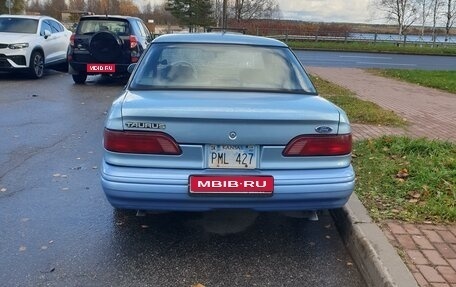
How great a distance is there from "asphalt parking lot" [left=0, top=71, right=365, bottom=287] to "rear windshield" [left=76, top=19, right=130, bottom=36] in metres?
7.38

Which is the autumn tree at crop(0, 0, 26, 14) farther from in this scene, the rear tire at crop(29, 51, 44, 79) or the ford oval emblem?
the ford oval emblem

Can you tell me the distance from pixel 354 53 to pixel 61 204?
3024cm

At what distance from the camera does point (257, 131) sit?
313cm

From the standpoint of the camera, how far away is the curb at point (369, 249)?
9.61ft

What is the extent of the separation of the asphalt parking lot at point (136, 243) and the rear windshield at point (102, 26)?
7376 millimetres

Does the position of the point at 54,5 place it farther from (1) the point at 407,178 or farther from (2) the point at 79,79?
(1) the point at 407,178

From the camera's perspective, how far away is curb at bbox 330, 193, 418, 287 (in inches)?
115

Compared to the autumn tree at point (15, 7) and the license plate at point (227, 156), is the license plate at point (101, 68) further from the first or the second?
the autumn tree at point (15, 7)

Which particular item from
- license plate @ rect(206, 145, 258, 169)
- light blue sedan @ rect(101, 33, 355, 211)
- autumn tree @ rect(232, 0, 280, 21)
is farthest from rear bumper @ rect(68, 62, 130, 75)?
autumn tree @ rect(232, 0, 280, 21)

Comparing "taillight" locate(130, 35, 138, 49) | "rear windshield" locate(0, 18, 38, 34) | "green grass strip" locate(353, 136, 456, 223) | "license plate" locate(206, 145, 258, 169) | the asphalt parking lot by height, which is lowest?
the asphalt parking lot

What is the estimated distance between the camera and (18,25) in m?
13.7

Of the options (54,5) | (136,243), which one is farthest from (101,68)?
(54,5)

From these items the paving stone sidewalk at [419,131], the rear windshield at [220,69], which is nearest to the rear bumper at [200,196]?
the paving stone sidewalk at [419,131]

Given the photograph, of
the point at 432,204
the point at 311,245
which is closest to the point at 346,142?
the point at 311,245
